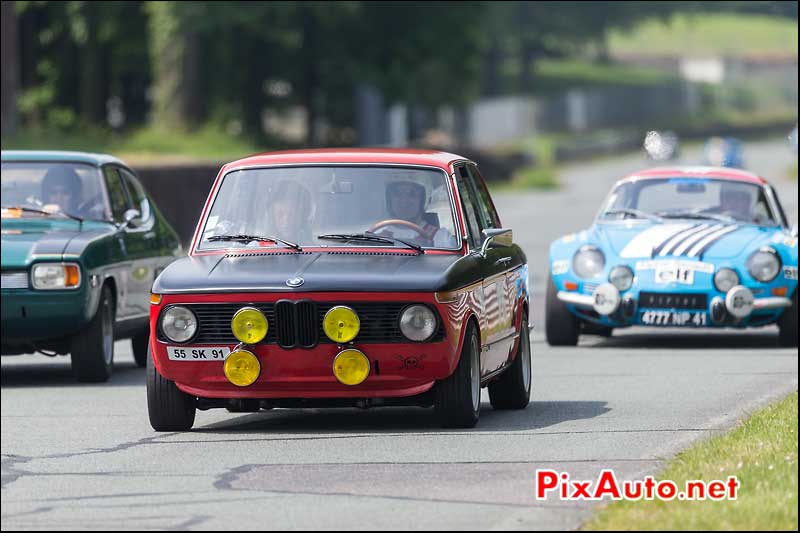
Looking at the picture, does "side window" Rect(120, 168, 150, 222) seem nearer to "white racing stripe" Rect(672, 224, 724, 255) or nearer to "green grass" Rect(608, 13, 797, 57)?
"white racing stripe" Rect(672, 224, 724, 255)

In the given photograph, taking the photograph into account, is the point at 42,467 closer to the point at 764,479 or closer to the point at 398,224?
the point at 398,224

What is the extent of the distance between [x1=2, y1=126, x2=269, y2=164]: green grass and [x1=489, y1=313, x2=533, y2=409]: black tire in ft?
66.3

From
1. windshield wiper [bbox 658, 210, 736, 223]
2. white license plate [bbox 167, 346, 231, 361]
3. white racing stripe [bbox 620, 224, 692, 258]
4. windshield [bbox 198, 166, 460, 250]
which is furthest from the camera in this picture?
windshield wiper [bbox 658, 210, 736, 223]

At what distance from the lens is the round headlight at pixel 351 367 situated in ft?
32.1

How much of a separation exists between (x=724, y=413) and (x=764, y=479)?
124 inches

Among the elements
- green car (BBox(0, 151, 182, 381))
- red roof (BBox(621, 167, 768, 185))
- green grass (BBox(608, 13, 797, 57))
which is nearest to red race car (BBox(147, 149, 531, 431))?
green car (BBox(0, 151, 182, 381))

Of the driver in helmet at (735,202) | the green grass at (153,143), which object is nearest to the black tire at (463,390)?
the driver in helmet at (735,202)

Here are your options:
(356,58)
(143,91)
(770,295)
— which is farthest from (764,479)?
(143,91)

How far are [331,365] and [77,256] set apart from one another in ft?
13.0

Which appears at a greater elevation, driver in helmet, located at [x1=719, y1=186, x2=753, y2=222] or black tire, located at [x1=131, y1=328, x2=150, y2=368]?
driver in helmet, located at [x1=719, y1=186, x2=753, y2=222]

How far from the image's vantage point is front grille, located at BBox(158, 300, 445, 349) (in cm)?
980

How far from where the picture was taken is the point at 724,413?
11.1m

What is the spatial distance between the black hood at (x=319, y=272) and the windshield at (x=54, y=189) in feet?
13.1

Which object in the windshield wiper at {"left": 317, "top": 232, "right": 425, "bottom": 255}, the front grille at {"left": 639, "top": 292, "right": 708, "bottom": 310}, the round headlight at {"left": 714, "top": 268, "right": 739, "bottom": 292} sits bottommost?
the front grille at {"left": 639, "top": 292, "right": 708, "bottom": 310}
